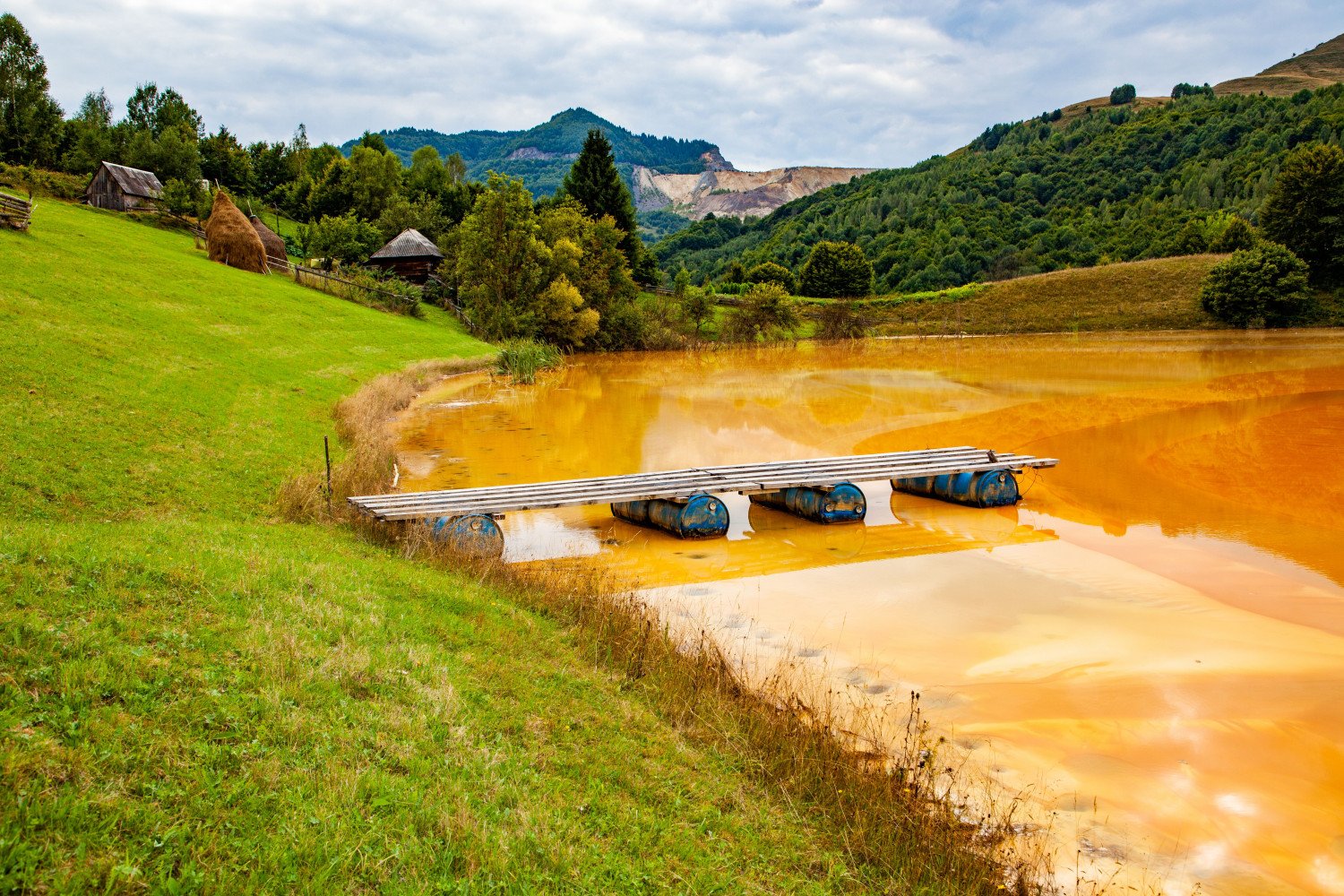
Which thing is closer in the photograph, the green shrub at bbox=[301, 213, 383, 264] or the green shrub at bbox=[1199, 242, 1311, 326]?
the green shrub at bbox=[301, 213, 383, 264]

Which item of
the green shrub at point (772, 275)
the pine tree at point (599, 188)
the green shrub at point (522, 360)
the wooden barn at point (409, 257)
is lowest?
the green shrub at point (522, 360)

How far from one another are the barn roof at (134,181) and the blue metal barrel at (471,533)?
175 ft

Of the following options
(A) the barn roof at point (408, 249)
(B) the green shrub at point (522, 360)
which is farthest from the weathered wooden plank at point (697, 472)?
(A) the barn roof at point (408, 249)

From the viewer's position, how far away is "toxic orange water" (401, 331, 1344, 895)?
21.4 ft

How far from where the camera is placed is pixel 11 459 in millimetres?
9453

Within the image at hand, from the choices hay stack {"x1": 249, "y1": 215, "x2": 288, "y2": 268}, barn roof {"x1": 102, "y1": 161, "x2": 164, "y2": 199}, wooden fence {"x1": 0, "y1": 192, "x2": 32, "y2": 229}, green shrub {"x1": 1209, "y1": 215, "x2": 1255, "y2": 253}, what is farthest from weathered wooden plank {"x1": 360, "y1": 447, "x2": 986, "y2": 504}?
green shrub {"x1": 1209, "y1": 215, "x2": 1255, "y2": 253}

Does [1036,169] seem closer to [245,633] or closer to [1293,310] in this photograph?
[1293,310]

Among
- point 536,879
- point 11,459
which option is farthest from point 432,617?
point 11,459

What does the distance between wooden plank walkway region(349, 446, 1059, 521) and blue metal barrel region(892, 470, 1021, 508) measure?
0.16 m

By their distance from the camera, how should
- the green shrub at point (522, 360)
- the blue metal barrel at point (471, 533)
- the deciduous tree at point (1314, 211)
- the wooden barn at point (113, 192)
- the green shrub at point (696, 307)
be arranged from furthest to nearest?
the green shrub at point (696, 307), the deciduous tree at point (1314, 211), the wooden barn at point (113, 192), the green shrub at point (522, 360), the blue metal barrel at point (471, 533)

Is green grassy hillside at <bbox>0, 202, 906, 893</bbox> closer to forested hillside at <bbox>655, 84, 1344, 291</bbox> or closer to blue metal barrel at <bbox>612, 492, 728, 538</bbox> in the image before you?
blue metal barrel at <bbox>612, 492, 728, 538</bbox>

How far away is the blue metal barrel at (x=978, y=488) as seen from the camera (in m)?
16.0

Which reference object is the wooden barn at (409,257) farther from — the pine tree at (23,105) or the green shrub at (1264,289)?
the green shrub at (1264,289)

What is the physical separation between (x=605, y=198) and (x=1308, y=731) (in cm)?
6607
